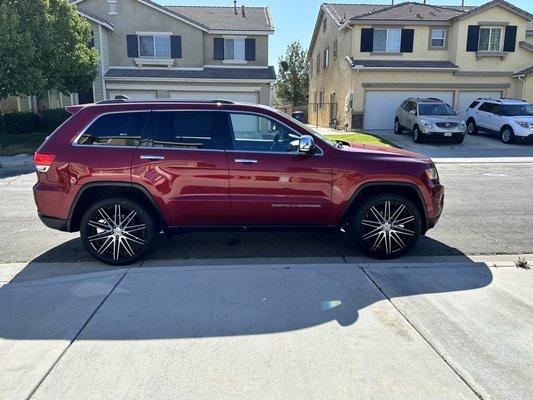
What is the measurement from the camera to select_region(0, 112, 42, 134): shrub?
21.7 m

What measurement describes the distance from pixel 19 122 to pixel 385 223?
2135 centimetres

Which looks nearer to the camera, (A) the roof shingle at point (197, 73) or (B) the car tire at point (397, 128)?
(B) the car tire at point (397, 128)

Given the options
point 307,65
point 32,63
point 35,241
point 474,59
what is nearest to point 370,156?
point 35,241

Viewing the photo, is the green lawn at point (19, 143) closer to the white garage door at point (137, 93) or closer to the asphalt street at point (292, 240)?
the white garage door at point (137, 93)

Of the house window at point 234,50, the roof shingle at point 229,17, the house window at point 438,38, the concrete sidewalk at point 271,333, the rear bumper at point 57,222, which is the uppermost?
the roof shingle at point 229,17

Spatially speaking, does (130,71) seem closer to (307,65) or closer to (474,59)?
(474,59)

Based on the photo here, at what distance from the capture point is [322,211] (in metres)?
5.44

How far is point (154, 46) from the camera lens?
83.8 feet

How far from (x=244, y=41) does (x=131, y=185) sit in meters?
22.1

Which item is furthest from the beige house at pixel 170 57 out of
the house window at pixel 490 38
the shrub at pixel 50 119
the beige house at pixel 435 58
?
the house window at pixel 490 38

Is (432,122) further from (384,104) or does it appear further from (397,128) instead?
(384,104)

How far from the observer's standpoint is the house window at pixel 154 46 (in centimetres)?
2550

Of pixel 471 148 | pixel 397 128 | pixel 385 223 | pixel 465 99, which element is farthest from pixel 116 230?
pixel 465 99

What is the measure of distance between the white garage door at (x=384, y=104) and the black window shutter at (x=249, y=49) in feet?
21.7
